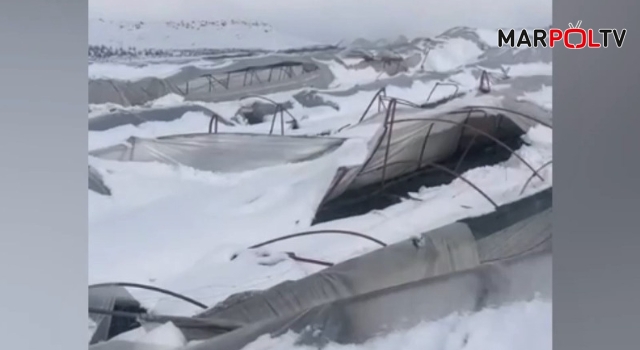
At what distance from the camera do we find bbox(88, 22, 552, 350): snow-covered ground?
4.56 ft

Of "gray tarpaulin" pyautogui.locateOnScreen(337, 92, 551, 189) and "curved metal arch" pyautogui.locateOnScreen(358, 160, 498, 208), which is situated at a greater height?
"gray tarpaulin" pyautogui.locateOnScreen(337, 92, 551, 189)

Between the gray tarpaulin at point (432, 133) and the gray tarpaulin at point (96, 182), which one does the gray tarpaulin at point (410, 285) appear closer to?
the gray tarpaulin at point (432, 133)

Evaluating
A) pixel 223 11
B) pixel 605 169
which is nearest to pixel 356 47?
pixel 223 11

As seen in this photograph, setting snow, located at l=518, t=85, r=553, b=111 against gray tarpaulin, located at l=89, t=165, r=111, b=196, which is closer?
gray tarpaulin, located at l=89, t=165, r=111, b=196

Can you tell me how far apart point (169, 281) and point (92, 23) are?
0.63 meters

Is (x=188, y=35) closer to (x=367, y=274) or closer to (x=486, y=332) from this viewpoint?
(x=367, y=274)

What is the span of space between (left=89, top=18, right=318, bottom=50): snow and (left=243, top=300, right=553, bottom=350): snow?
0.74 m

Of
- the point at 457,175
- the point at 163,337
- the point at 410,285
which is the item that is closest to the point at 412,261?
the point at 410,285

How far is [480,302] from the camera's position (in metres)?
1.47

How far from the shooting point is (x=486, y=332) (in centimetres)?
147

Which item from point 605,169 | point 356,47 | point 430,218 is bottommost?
point 430,218

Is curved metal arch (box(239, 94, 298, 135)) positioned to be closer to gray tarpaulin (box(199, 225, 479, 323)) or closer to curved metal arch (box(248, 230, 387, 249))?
curved metal arch (box(248, 230, 387, 249))

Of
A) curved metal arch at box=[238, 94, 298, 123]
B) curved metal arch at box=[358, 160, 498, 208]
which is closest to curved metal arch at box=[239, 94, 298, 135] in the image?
curved metal arch at box=[238, 94, 298, 123]

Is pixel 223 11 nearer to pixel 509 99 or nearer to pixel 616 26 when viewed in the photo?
pixel 509 99
